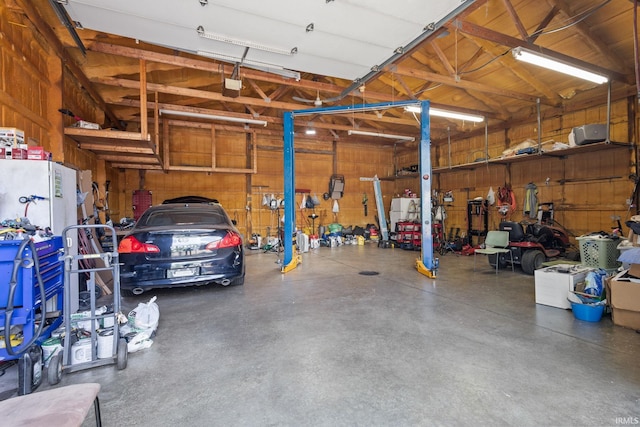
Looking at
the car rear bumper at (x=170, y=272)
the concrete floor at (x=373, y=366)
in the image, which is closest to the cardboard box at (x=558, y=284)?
the concrete floor at (x=373, y=366)

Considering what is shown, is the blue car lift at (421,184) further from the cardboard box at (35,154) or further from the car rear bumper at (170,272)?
the cardboard box at (35,154)

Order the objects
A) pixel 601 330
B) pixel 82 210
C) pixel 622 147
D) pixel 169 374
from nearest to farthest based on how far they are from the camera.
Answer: pixel 169 374
pixel 601 330
pixel 82 210
pixel 622 147

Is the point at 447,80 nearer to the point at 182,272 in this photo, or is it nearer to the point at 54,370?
the point at 182,272

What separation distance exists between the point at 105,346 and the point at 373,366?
2.25m

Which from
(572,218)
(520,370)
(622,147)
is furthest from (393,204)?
(520,370)

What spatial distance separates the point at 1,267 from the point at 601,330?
17.5 feet

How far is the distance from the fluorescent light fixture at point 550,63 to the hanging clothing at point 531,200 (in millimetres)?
3115

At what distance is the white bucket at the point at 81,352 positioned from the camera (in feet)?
7.78

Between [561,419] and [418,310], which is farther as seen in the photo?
[418,310]

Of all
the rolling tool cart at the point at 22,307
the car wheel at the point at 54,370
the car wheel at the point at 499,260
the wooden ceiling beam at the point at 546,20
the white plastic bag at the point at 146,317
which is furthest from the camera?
the car wheel at the point at 499,260

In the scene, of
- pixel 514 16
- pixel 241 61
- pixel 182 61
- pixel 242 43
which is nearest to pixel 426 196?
pixel 514 16

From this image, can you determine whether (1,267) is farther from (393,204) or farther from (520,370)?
(393,204)

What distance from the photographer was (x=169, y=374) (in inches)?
91.0

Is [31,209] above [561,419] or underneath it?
above
